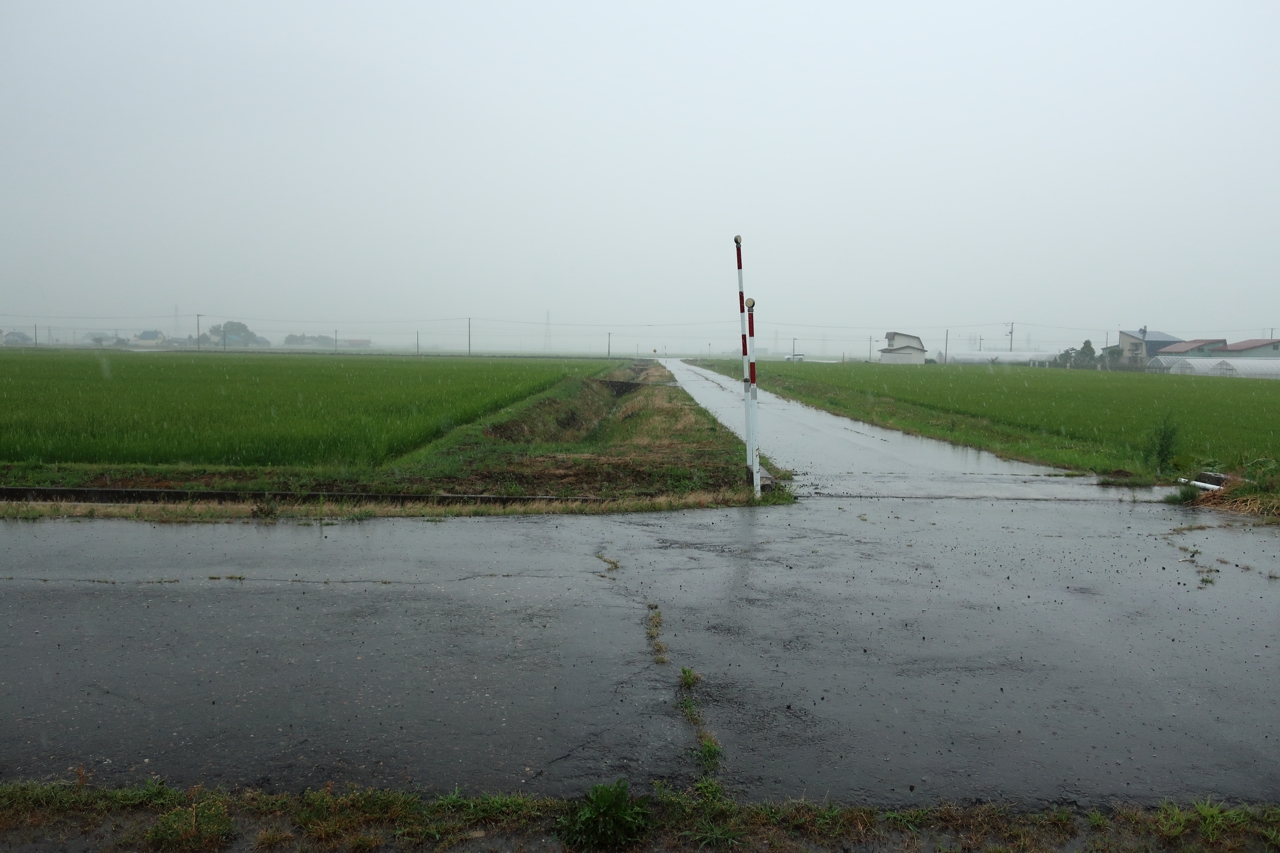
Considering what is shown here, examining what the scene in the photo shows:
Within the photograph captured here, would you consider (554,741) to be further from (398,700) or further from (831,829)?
(831,829)

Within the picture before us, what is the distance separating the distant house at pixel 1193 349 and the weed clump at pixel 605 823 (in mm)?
107354

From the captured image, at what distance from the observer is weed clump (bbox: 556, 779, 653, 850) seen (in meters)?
3.09

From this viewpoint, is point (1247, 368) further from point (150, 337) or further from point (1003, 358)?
point (150, 337)

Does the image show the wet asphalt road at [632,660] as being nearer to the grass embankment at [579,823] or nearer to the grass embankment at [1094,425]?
the grass embankment at [579,823]

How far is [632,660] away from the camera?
15.8 feet

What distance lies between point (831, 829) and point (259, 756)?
7.83 feet

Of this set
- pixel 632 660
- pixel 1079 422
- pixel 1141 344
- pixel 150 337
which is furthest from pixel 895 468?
pixel 150 337

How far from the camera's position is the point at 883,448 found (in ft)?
57.5

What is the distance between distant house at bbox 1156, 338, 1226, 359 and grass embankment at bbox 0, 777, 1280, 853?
106 meters

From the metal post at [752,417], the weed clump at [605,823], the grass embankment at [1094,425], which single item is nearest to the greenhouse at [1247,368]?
the grass embankment at [1094,425]

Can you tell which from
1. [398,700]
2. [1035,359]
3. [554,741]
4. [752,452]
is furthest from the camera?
[1035,359]

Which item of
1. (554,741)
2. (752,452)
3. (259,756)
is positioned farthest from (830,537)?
(259,756)

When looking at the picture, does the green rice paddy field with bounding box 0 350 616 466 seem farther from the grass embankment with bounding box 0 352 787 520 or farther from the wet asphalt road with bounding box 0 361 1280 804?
the wet asphalt road with bounding box 0 361 1280 804

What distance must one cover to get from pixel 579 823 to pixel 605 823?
0.32ft
